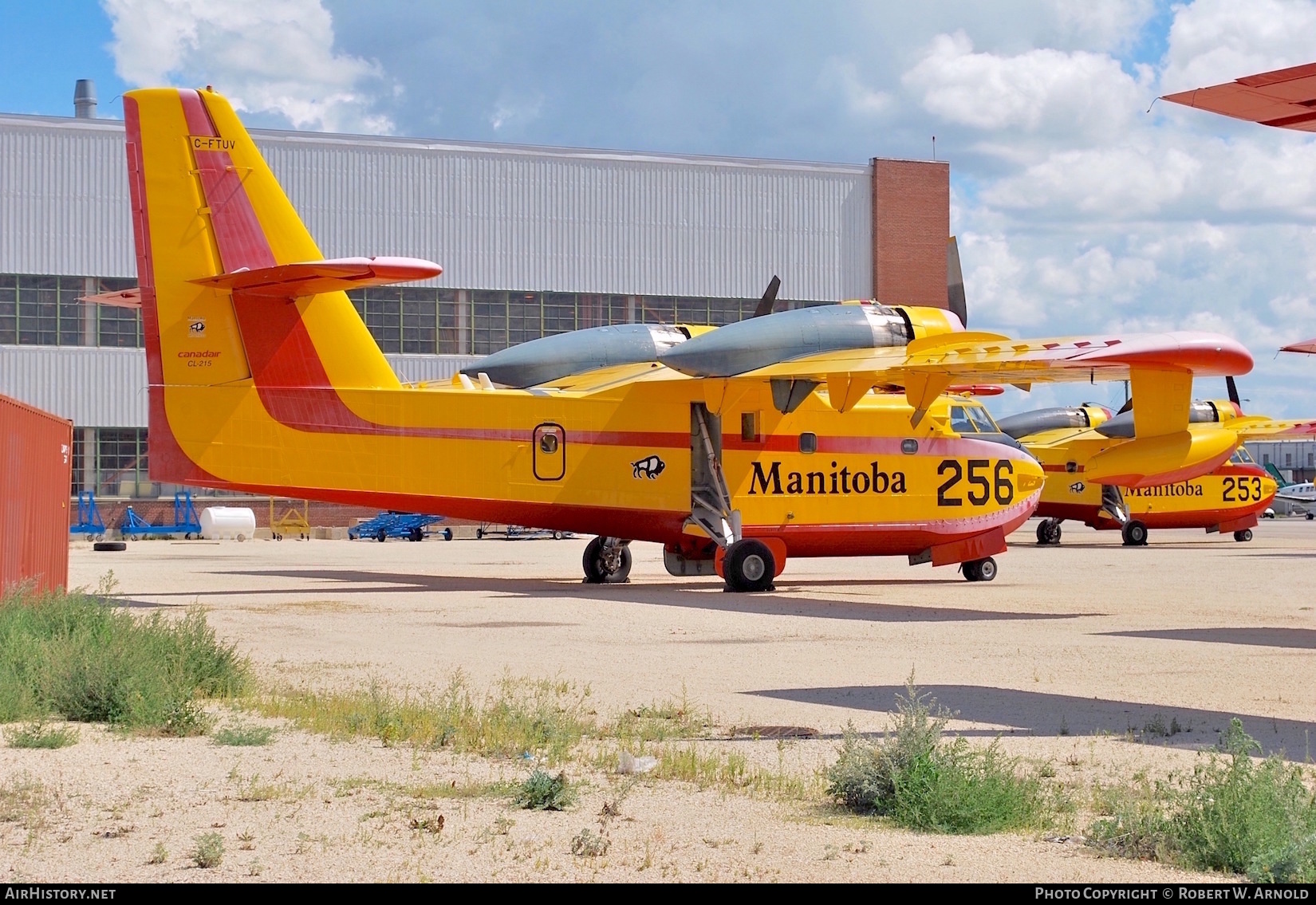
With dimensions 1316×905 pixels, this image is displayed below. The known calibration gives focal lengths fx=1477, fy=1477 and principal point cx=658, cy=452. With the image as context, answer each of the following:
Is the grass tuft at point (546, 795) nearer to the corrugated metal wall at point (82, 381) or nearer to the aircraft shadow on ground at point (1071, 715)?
the aircraft shadow on ground at point (1071, 715)

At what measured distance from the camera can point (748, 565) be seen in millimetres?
24625

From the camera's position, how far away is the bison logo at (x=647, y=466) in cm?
2514

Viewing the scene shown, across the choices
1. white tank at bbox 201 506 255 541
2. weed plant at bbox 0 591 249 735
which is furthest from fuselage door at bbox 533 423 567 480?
white tank at bbox 201 506 255 541

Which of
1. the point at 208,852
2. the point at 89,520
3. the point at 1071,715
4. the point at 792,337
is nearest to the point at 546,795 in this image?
the point at 208,852

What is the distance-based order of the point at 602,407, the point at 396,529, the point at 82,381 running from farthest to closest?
the point at 396,529 < the point at 82,381 < the point at 602,407

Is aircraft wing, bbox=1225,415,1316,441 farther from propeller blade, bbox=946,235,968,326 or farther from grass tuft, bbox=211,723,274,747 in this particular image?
grass tuft, bbox=211,723,274,747

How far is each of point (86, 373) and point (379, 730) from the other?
5010cm

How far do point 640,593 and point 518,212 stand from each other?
37714 mm

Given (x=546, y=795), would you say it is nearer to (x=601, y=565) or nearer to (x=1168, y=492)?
(x=601, y=565)

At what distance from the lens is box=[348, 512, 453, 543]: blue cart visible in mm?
56844

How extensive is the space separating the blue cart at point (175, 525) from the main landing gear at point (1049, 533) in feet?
100

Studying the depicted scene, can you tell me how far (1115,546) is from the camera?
150 ft

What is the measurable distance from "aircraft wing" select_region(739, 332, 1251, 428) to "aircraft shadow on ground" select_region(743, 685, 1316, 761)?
7.20 metres

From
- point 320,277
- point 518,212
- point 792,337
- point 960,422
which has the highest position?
point 518,212
